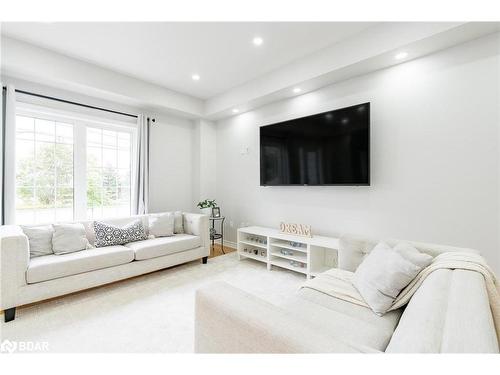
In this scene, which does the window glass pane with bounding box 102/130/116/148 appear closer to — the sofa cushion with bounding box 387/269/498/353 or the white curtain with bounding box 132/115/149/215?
the white curtain with bounding box 132/115/149/215

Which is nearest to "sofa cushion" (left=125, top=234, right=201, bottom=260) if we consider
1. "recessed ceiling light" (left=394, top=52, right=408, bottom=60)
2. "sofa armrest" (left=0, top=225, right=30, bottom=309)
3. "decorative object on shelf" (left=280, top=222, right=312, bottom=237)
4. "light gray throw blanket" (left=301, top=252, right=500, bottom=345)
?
"sofa armrest" (left=0, top=225, right=30, bottom=309)

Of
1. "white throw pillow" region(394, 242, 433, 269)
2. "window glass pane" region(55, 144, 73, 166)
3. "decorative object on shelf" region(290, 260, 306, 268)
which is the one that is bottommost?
"decorative object on shelf" region(290, 260, 306, 268)

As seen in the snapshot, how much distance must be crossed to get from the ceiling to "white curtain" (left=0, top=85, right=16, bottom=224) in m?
0.73

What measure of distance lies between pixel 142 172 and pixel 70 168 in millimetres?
965

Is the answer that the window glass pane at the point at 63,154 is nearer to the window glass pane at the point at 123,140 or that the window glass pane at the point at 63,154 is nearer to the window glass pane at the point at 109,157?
the window glass pane at the point at 109,157

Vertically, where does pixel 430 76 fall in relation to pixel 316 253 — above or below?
above

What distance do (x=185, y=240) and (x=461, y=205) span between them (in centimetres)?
316

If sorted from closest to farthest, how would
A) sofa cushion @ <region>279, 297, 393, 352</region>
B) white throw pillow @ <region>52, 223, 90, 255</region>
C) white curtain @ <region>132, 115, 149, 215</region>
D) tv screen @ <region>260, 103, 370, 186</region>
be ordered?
sofa cushion @ <region>279, 297, 393, 352</region> → white throw pillow @ <region>52, 223, 90, 255</region> → tv screen @ <region>260, 103, 370, 186</region> → white curtain @ <region>132, 115, 149, 215</region>

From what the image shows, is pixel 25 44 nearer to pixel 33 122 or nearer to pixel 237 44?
pixel 33 122

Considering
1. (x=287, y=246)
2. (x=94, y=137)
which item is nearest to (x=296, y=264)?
(x=287, y=246)

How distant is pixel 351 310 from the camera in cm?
151

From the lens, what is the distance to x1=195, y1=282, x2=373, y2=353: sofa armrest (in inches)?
29.7

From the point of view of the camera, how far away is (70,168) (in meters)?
3.54
